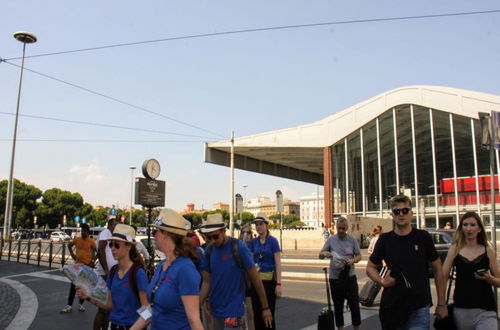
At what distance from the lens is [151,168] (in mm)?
13562

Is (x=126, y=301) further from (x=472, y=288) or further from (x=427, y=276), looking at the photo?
(x=472, y=288)

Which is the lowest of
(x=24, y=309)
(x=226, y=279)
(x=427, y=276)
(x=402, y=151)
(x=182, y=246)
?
(x=24, y=309)

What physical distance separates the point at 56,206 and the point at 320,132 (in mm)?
55677

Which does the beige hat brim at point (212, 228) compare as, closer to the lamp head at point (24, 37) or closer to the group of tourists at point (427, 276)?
the group of tourists at point (427, 276)

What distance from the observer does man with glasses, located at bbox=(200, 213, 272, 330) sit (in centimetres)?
447

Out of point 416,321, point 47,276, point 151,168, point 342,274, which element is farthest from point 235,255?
point 47,276

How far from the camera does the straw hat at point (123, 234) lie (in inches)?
152

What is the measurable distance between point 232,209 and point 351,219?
9694 millimetres

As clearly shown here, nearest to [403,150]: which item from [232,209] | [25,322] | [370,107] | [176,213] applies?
[370,107]

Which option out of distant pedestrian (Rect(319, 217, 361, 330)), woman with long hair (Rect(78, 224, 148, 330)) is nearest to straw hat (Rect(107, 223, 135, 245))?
woman with long hair (Rect(78, 224, 148, 330))

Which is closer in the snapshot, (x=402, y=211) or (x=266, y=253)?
(x=402, y=211)

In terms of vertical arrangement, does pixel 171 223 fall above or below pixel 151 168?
below

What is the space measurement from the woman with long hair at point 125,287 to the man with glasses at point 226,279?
2.81ft

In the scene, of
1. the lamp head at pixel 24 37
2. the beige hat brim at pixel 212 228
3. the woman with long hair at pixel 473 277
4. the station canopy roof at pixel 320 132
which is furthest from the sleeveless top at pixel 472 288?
the station canopy roof at pixel 320 132
